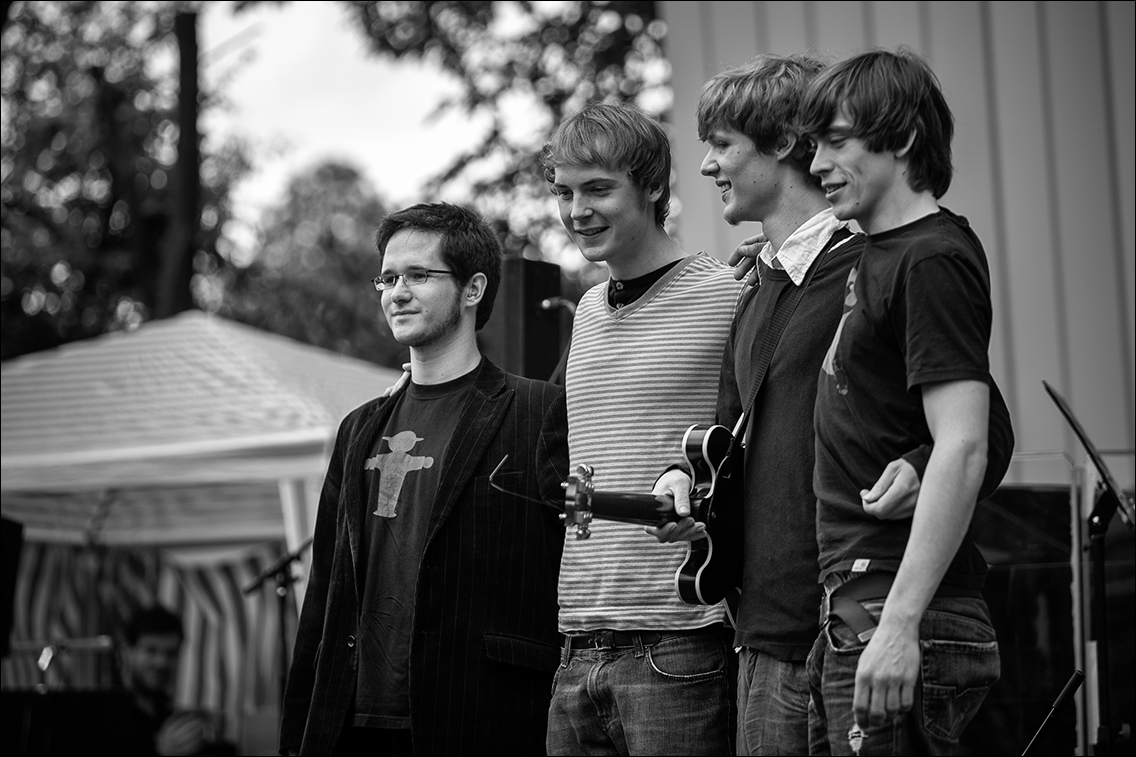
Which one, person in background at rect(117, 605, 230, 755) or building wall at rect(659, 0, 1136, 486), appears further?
person in background at rect(117, 605, 230, 755)

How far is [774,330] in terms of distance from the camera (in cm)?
236

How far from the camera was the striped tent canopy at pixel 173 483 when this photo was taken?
769 centimetres

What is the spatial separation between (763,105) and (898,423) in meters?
0.78

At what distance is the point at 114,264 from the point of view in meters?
18.3

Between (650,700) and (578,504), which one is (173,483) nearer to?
(650,700)

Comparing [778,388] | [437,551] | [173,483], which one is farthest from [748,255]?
[173,483]

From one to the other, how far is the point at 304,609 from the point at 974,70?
360cm

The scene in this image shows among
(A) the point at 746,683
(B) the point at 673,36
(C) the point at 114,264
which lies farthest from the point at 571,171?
(C) the point at 114,264

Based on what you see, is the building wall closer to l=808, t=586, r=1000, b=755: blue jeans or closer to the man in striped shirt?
the man in striped shirt

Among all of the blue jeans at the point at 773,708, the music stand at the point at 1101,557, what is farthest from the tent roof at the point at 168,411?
the blue jeans at the point at 773,708

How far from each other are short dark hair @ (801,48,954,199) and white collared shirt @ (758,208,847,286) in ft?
1.04

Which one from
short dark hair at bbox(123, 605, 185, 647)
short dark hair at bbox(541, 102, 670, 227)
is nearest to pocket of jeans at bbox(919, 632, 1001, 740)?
short dark hair at bbox(541, 102, 670, 227)

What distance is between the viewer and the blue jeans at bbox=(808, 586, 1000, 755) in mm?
1875

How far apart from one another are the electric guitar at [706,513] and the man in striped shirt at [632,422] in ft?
0.76
